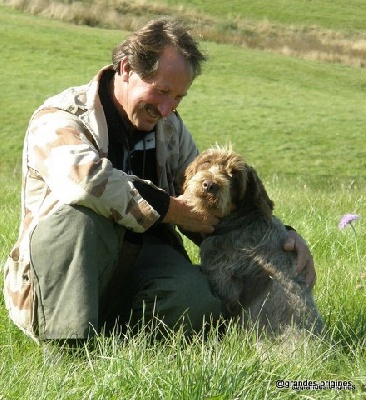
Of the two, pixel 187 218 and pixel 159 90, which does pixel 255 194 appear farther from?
pixel 159 90

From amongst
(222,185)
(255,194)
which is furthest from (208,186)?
(255,194)

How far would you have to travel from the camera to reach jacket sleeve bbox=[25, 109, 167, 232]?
423 cm

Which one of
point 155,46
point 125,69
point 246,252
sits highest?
point 155,46

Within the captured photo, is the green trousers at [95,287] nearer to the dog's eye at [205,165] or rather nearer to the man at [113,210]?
the man at [113,210]

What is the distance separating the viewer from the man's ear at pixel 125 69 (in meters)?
4.74

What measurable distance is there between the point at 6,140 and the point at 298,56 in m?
13.4

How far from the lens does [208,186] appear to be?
4.62 m

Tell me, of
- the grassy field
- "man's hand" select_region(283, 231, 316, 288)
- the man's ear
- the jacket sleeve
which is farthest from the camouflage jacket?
"man's hand" select_region(283, 231, 316, 288)

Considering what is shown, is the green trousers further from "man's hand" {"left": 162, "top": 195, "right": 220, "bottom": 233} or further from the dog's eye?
the dog's eye

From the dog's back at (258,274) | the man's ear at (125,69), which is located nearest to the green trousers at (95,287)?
the dog's back at (258,274)

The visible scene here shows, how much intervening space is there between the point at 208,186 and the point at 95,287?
2.54 feet

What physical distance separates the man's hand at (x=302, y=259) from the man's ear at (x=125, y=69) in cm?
113

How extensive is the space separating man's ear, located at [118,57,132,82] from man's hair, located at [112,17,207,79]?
25mm

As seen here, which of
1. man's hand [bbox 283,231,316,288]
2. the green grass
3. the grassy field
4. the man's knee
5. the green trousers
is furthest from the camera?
the green grass
